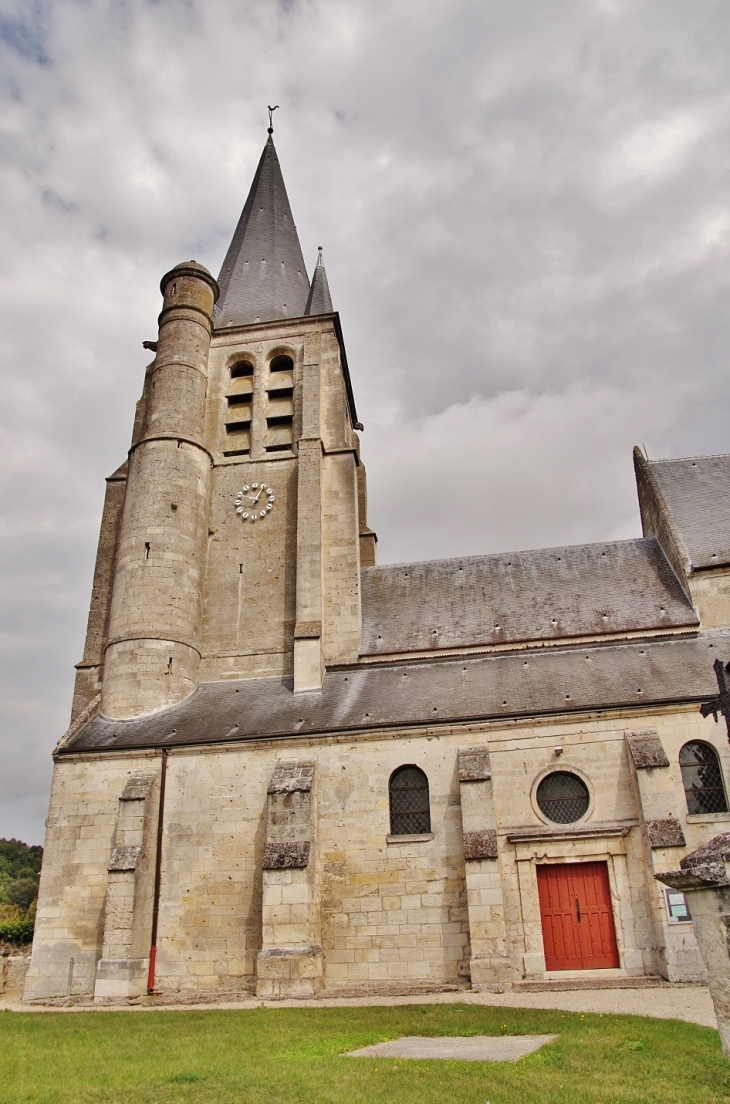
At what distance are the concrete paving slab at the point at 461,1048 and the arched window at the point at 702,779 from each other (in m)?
7.70

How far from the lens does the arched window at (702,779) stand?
14.6 metres

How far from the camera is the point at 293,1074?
6.70m

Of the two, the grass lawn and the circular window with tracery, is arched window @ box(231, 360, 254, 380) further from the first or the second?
the grass lawn

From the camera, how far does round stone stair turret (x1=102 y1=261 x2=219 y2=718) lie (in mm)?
18969

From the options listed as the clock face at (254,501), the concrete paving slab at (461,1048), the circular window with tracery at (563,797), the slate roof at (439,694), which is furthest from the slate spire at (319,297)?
the concrete paving slab at (461,1048)

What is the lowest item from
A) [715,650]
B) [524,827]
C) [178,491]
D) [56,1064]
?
[56,1064]

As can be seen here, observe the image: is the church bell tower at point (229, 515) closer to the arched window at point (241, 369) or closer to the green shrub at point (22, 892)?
the arched window at point (241, 369)

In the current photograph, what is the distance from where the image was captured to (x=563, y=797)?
50.0ft

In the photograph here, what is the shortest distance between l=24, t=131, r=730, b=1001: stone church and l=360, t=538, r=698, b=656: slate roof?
8cm

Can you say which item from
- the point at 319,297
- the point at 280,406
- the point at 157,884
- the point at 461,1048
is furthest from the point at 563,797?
the point at 319,297

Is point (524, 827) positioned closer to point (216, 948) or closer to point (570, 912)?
point (570, 912)

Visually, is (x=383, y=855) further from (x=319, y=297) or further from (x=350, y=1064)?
(x=319, y=297)

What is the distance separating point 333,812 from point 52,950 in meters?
6.25

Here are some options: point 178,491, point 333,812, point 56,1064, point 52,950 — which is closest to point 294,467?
point 178,491
